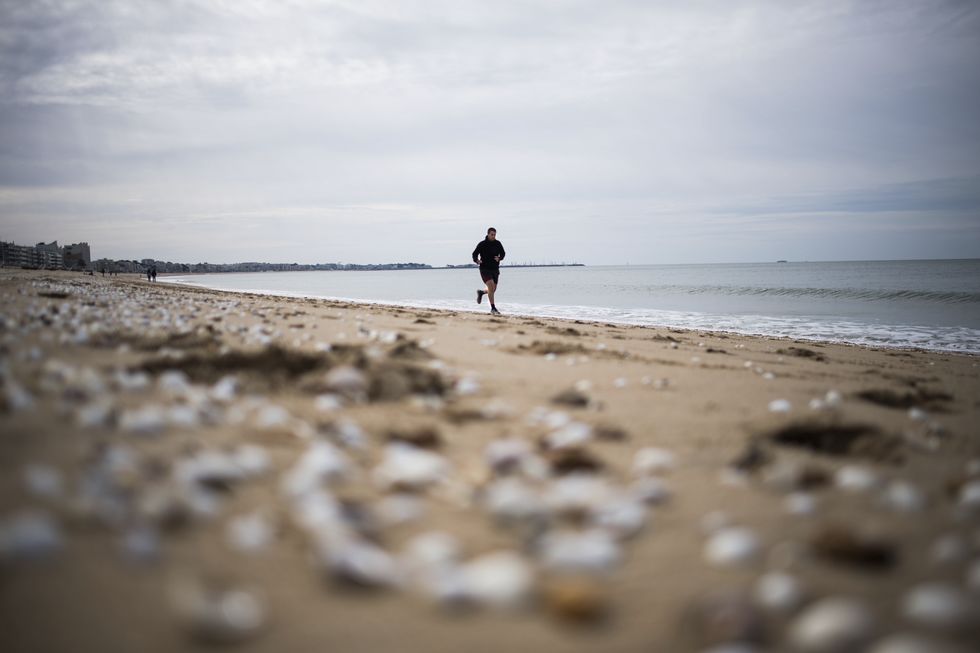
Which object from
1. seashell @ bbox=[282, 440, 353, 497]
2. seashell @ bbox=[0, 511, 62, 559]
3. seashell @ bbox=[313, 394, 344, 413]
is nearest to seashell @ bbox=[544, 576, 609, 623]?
seashell @ bbox=[282, 440, 353, 497]

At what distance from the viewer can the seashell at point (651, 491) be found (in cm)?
191

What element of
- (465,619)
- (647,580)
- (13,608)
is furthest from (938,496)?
(13,608)

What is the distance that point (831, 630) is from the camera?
1.20 metres

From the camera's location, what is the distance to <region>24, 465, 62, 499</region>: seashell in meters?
1.52

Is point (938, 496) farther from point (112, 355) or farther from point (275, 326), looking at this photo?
point (275, 326)

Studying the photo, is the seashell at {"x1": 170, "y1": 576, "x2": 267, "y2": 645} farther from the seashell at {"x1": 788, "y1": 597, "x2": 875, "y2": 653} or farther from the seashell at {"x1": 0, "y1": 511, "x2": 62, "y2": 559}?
the seashell at {"x1": 788, "y1": 597, "x2": 875, "y2": 653}

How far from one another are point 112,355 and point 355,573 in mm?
3358

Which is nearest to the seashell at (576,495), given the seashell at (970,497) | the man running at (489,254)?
the seashell at (970,497)

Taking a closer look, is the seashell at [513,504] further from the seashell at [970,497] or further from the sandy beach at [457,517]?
the seashell at [970,497]

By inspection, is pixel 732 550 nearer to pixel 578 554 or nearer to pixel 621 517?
pixel 621 517

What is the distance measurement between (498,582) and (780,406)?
2.61 m

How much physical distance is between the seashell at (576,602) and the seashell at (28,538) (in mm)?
1209

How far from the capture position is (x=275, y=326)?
20.7 feet

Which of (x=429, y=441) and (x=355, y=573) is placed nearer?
(x=355, y=573)
